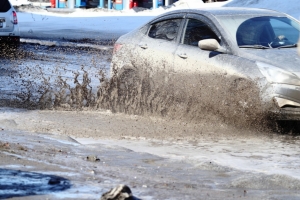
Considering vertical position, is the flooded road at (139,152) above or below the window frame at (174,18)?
below

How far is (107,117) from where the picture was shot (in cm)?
939

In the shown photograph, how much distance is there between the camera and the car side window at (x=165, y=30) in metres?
9.94

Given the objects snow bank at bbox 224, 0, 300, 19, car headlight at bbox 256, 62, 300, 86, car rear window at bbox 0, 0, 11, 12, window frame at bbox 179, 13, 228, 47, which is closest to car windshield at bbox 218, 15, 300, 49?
window frame at bbox 179, 13, 228, 47

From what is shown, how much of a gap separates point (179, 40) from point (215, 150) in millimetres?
2707

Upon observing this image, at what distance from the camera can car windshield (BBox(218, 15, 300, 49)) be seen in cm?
909

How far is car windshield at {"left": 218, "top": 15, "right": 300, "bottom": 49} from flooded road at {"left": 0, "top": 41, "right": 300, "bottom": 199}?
4.04ft

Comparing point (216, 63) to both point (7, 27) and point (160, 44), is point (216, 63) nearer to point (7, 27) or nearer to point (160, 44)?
point (160, 44)

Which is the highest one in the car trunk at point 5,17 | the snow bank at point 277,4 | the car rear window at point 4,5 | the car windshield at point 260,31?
the car windshield at point 260,31

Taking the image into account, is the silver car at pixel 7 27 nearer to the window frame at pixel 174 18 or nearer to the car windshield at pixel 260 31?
the window frame at pixel 174 18

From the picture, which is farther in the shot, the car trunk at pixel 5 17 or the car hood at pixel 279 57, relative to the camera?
the car trunk at pixel 5 17

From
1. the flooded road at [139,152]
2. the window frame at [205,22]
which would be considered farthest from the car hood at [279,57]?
the flooded road at [139,152]

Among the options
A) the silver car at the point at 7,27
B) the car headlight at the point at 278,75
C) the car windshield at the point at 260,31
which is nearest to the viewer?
the car headlight at the point at 278,75

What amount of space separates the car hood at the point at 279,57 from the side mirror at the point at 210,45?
13.3 inches

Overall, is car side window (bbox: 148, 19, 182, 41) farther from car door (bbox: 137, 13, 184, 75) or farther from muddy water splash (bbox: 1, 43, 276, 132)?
muddy water splash (bbox: 1, 43, 276, 132)
